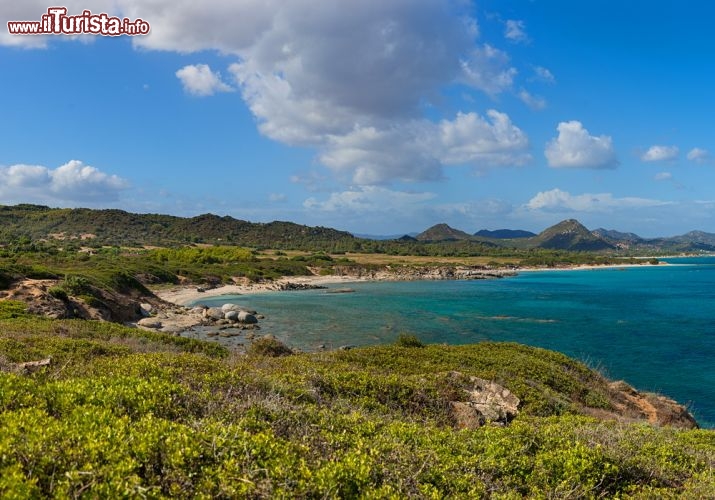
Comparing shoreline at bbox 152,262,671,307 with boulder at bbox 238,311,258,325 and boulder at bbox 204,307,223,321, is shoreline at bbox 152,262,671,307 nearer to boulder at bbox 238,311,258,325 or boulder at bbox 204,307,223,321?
boulder at bbox 204,307,223,321

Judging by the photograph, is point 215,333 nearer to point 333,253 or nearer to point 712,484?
point 712,484

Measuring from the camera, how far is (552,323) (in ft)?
170

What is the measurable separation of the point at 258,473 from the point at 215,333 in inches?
1520

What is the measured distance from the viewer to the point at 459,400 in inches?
529

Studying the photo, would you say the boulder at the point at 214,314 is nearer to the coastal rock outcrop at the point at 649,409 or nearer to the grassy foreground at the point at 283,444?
the grassy foreground at the point at 283,444

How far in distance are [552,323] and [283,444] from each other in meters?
51.7

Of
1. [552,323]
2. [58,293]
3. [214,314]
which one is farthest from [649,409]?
[214,314]

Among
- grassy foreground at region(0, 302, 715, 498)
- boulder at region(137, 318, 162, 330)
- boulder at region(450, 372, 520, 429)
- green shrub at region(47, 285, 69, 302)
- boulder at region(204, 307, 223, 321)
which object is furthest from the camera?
boulder at region(204, 307, 223, 321)

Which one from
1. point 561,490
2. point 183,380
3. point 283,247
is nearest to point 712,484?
point 561,490

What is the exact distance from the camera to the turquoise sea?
106 ft

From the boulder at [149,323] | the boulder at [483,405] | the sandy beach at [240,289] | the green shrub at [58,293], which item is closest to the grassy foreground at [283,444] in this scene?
the boulder at [483,405]

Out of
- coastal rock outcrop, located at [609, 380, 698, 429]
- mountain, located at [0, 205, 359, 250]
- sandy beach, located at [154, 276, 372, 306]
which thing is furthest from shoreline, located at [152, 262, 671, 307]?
mountain, located at [0, 205, 359, 250]

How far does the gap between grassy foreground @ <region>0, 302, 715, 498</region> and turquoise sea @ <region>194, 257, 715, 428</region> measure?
2006 centimetres

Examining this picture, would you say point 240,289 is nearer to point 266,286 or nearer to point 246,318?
point 266,286
